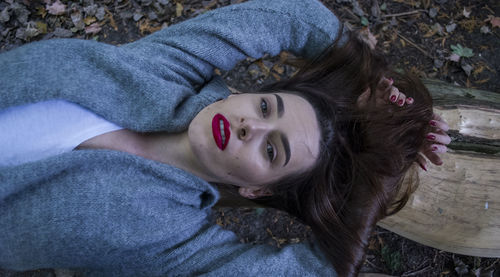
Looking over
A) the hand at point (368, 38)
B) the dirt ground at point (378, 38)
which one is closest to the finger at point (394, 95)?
the hand at point (368, 38)

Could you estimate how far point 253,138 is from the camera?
2.03 meters

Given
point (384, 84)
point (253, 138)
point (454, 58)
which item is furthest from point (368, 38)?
point (454, 58)

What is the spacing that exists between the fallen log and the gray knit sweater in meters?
0.84

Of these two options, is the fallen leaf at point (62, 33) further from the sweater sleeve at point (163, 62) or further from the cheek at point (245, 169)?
the cheek at point (245, 169)

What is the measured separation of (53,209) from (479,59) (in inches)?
182

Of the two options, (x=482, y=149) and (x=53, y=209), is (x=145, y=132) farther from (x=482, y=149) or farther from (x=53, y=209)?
(x=482, y=149)

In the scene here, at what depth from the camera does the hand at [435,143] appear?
235 cm

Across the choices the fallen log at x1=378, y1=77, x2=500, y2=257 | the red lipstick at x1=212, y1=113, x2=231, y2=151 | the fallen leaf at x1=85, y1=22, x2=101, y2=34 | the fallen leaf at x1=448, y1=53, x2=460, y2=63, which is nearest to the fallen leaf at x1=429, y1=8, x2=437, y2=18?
the fallen leaf at x1=448, y1=53, x2=460, y2=63

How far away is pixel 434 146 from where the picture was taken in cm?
235

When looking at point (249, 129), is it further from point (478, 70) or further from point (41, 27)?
point (478, 70)

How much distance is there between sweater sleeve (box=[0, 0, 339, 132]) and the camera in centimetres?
215

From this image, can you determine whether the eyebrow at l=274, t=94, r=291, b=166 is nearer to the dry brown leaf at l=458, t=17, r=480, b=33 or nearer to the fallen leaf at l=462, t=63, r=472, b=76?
the fallen leaf at l=462, t=63, r=472, b=76

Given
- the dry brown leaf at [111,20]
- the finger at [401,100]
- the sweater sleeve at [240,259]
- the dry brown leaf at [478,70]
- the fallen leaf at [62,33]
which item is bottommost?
the sweater sleeve at [240,259]

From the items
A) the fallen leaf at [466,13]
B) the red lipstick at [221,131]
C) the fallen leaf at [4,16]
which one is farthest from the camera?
the fallen leaf at [466,13]
